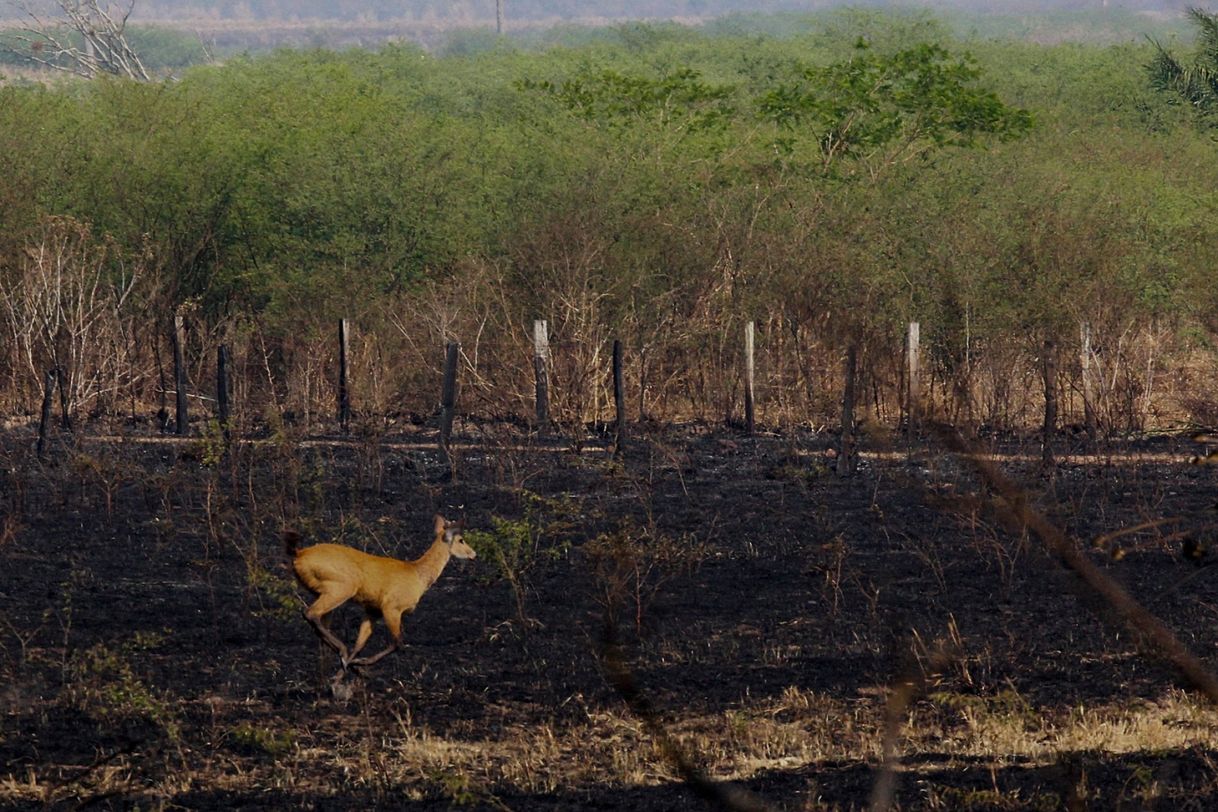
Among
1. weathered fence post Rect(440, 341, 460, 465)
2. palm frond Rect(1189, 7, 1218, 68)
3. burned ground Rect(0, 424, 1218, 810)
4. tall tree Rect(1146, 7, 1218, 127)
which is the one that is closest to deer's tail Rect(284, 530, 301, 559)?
burned ground Rect(0, 424, 1218, 810)

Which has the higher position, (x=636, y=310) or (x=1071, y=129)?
(x=1071, y=129)

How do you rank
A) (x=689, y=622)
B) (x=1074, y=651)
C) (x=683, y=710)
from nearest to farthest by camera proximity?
(x=683, y=710) < (x=1074, y=651) < (x=689, y=622)

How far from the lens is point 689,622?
342 inches

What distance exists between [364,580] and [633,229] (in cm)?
1443

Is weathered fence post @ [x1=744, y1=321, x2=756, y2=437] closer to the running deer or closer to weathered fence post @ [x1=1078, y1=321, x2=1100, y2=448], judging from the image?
weathered fence post @ [x1=1078, y1=321, x2=1100, y2=448]

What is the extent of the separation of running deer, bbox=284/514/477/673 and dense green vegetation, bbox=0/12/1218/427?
8636 mm

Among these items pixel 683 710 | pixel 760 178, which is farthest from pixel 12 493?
pixel 760 178

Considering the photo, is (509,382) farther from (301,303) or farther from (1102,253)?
(1102,253)

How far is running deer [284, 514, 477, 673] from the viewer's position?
6.81 m

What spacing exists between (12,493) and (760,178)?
13100 mm

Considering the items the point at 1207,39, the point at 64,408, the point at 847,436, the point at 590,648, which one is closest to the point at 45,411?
the point at 64,408

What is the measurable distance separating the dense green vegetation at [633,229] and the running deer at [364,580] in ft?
28.3

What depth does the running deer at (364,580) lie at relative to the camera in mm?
6809

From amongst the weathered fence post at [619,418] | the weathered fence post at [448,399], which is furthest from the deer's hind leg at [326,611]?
the weathered fence post at [619,418]
